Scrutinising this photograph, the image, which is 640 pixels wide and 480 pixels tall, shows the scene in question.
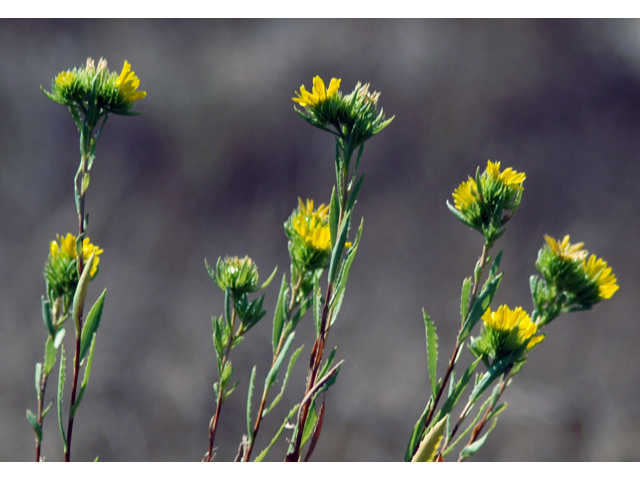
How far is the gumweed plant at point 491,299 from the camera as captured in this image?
0.82 feet

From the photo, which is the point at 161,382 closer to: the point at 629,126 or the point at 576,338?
the point at 576,338

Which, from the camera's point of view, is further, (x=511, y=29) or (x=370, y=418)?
(x=370, y=418)

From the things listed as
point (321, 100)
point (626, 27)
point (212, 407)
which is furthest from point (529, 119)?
point (212, 407)

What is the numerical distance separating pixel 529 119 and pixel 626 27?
0.25m

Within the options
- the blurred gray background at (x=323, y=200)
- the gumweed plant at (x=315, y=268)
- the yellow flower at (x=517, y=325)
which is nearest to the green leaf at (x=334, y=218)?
the gumweed plant at (x=315, y=268)

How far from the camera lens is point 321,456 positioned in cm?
113

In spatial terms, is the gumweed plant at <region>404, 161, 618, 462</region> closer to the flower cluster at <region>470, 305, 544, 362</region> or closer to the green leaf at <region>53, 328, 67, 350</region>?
the flower cluster at <region>470, 305, 544, 362</region>

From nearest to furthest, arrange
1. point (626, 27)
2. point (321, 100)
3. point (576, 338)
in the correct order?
point (321, 100) < point (626, 27) < point (576, 338)

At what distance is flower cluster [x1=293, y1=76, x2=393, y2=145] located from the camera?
25 cm

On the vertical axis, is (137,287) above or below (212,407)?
above

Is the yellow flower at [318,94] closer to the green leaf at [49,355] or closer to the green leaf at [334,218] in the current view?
the green leaf at [334,218]

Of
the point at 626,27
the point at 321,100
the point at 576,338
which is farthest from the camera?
the point at 576,338

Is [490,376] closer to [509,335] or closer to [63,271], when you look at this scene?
[509,335]

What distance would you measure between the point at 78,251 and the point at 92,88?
9cm
